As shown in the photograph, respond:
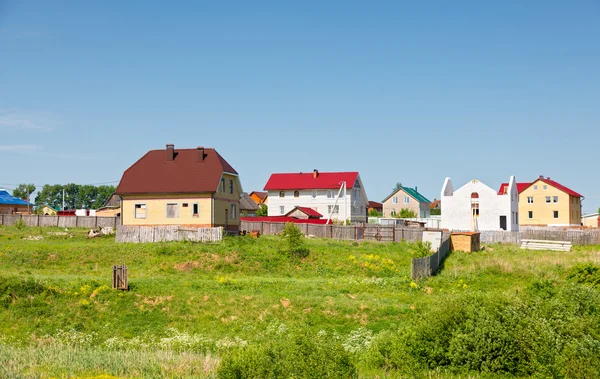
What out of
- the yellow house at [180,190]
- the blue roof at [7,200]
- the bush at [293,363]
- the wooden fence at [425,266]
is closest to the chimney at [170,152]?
the yellow house at [180,190]

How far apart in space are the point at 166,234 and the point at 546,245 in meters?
30.1

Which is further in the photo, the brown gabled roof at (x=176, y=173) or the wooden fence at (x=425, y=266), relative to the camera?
the brown gabled roof at (x=176, y=173)

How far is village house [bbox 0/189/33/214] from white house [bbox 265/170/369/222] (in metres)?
35.7

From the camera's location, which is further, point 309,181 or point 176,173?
point 309,181

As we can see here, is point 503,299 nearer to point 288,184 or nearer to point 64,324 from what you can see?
point 64,324

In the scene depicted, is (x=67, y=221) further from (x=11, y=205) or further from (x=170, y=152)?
(x=11, y=205)

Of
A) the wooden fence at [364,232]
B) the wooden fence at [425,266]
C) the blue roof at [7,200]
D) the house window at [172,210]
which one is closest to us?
the wooden fence at [425,266]

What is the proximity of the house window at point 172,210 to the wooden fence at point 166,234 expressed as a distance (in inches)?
136

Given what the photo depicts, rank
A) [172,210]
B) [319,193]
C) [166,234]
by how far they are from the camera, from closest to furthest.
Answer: [166,234] < [172,210] < [319,193]

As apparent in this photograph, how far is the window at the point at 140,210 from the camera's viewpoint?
170 feet

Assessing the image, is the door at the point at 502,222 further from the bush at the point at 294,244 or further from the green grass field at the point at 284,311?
the bush at the point at 294,244

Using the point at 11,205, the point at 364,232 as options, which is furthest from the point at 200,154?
the point at 11,205

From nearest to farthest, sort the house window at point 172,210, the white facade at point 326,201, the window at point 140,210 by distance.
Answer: the house window at point 172,210
the window at point 140,210
the white facade at point 326,201

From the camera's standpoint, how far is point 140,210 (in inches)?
2048
